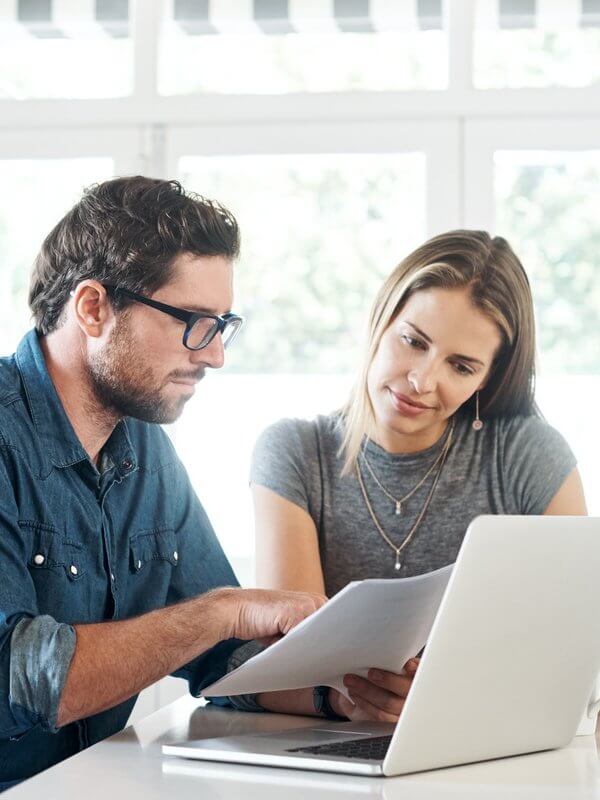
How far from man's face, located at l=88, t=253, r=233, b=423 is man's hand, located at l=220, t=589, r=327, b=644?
14.5 inches

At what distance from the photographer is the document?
1.14 meters

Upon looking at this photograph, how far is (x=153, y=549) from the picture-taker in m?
1.65

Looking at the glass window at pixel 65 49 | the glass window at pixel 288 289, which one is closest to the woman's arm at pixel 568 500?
the glass window at pixel 288 289

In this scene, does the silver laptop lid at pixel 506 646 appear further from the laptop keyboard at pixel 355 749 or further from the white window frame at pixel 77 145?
the white window frame at pixel 77 145

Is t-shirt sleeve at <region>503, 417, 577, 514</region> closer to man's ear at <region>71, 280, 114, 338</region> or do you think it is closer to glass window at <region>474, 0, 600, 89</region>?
man's ear at <region>71, 280, 114, 338</region>

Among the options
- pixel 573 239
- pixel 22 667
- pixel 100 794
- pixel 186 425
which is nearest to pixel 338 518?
pixel 22 667

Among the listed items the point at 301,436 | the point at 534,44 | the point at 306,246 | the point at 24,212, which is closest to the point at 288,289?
the point at 306,246

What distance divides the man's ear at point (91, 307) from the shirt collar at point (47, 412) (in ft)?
0.25

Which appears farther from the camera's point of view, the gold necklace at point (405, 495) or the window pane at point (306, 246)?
the window pane at point (306, 246)

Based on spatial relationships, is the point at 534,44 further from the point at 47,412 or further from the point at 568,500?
the point at 47,412

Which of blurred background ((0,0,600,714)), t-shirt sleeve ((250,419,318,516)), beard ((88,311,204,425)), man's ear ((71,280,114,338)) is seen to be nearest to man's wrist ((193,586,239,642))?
beard ((88,311,204,425))

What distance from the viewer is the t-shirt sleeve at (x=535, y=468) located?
6.36ft

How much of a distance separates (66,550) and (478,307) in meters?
0.85

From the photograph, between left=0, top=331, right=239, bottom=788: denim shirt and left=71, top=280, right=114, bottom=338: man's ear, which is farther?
left=71, top=280, right=114, bottom=338: man's ear
